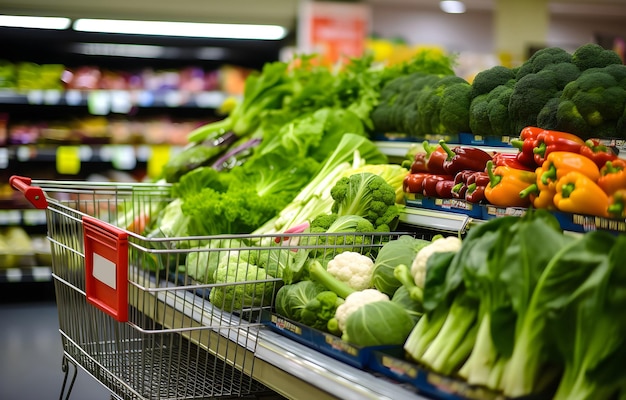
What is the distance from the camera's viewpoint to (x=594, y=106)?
2.00 meters

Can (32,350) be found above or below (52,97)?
below

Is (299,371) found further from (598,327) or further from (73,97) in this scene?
(73,97)

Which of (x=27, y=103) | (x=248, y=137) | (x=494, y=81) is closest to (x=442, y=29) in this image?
(x=27, y=103)

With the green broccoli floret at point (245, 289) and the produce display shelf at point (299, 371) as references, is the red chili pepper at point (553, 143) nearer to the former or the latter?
the produce display shelf at point (299, 371)

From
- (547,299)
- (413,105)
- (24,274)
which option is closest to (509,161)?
(547,299)

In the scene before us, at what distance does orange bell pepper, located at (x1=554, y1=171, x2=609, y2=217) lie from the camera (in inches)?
67.7

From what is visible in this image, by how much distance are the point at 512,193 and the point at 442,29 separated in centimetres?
1122

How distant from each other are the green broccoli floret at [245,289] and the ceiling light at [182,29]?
18.5ft

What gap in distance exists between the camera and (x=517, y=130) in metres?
2.30

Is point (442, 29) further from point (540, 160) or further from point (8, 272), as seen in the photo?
point (540, 160)

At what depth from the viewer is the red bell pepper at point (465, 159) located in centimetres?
231

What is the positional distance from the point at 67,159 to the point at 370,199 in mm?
5432

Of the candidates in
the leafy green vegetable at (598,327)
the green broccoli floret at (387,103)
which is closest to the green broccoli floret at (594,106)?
the leafy green vegetable at (598,327)

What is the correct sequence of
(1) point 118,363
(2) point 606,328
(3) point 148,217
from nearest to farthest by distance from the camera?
(2) point 606,328
(1) point 118,363
(3) point 148,217
